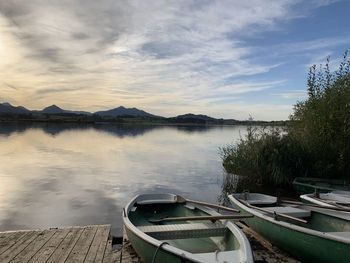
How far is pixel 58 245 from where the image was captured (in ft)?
28.1

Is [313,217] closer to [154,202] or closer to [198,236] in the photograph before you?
[198,236]

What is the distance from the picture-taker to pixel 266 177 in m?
18.6

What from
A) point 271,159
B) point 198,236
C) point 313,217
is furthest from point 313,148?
point 198,236

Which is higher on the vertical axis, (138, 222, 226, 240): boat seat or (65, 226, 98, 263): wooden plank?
(138, 222, 226, 240): boat seat

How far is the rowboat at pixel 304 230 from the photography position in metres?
7.07

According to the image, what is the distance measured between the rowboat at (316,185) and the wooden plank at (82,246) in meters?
9.58

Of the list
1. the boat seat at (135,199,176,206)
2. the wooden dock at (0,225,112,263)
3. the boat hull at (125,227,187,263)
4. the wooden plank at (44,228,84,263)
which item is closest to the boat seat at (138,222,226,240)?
the boat hull at (125,227,187,263)

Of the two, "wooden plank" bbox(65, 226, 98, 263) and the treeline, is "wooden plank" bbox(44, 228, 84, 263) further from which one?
the treeline

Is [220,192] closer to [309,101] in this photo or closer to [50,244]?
[309,101]

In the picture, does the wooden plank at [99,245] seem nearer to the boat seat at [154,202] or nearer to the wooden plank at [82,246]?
the wooden plank at [82,246]

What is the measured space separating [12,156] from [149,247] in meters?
28.4

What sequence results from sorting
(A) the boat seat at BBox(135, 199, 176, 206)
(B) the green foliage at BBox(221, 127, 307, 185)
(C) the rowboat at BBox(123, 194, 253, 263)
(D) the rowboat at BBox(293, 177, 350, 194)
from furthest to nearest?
(B) the green foliage at BBox(221, 127, 307, 185) < (D) the rowboat at BBox(293, 177, 350, 194) < (A) the boat seat at BBox(135, 199, 176, 206) < (C) the rowboat at BBox(123, 194, 253, 263)

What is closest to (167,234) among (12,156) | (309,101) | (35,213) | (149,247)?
(149,247)

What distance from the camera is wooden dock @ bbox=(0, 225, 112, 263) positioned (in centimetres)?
780
